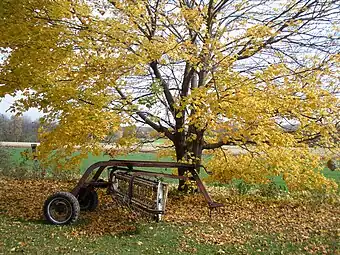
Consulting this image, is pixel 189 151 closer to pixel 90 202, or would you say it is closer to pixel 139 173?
pixel 139 173

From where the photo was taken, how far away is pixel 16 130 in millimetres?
19141

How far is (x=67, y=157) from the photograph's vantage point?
9891mm

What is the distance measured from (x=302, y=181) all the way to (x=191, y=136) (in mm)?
2723

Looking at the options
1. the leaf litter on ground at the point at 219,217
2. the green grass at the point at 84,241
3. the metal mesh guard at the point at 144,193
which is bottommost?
the green grass at the point at 84,241

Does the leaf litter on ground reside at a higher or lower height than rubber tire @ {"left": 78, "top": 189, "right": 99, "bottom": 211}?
lower

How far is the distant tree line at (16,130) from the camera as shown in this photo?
61.7 ft

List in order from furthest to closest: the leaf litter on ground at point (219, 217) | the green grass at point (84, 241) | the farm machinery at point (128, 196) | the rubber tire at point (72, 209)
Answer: the rubber tire at point (72, 209) → the farm machinery at point (128, 196) → the leaf litter on ground at point (219, 217) → the green grass at point (84, 241)

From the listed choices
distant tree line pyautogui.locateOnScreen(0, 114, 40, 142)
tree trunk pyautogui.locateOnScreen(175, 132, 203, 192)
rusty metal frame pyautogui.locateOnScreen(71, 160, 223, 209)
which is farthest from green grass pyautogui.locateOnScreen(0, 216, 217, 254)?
distant tree line pyautogui.locateOnScreen(0, 114, 40, 142)

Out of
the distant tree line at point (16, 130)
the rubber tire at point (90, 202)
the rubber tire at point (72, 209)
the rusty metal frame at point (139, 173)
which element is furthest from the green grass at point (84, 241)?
the distant tree line at point (16, 130)

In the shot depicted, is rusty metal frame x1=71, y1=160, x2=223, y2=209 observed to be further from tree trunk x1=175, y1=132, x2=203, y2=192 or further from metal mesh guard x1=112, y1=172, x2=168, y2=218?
tree trunk x1=175, y1=132, x2=203, y2=192

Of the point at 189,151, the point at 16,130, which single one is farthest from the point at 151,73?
the point at 16,130

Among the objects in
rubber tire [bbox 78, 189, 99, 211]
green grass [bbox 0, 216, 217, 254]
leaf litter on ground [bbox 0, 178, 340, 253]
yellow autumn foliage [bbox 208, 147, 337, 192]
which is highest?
yellow autumn foliage [bbox 208, 147, 337, 192]

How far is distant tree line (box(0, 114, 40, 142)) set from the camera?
18812mm

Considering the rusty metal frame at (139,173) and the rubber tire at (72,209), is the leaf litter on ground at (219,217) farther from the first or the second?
the rusty metal frame at (139,173)
